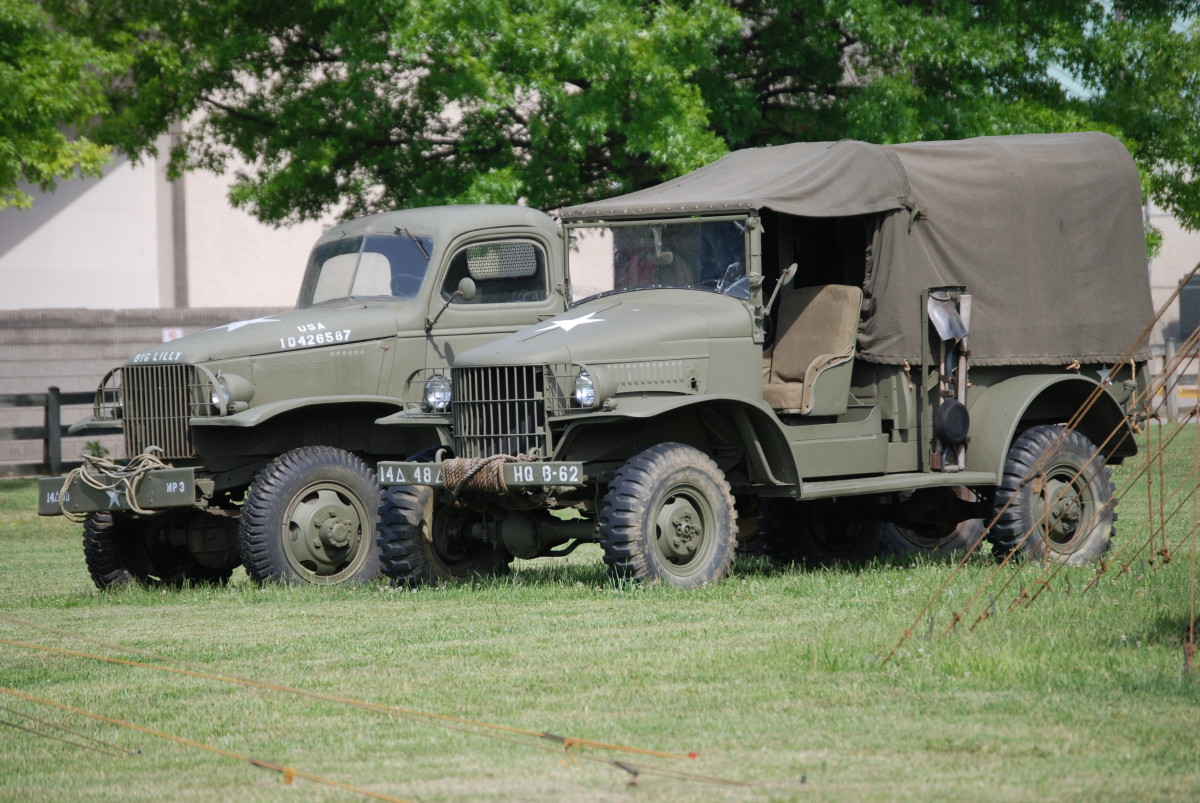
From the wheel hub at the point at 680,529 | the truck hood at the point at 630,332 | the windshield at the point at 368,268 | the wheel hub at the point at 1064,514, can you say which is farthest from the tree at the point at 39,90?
the wheel hub at the point at 1064,514

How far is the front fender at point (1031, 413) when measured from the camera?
11023 millimetres

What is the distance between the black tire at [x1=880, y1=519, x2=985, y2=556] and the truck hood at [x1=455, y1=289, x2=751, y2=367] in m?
2.89

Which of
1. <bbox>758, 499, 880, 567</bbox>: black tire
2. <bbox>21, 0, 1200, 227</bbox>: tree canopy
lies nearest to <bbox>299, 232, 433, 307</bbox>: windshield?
<bbox>758, 499, 880, 567</bbox>: black tire

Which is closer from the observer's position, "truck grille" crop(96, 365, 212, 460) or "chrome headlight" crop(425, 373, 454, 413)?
"chrome headlight" crop(425, 373, 454, 413)

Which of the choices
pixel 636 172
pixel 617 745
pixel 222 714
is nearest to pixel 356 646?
pixel 222 714

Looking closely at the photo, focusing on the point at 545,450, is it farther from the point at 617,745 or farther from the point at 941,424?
the point at 617,745

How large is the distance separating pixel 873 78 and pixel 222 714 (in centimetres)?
1387

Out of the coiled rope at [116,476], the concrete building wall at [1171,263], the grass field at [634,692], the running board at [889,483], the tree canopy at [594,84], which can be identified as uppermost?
the tree canopy at [594,84]

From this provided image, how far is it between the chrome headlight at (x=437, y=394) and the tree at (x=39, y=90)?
10.0 m

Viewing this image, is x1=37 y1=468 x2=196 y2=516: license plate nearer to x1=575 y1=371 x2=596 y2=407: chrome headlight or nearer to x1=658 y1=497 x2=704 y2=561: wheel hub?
x1=575 y1=371 x2=596 y2=407: chrome headlight

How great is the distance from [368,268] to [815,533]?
12.3 feet

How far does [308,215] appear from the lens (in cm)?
2125

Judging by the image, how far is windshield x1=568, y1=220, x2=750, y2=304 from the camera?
1049cm

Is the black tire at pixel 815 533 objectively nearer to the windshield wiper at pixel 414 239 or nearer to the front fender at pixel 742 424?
the front fender at pixel 742 424
